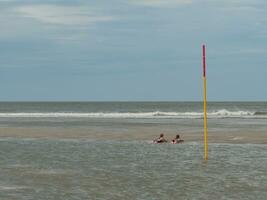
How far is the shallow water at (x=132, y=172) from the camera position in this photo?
11477 millimetres

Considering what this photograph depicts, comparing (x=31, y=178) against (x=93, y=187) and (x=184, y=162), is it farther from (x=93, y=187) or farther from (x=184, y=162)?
(x=184, y=162)

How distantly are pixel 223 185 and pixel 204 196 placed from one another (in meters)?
1.46

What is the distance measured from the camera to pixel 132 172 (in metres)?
14.5

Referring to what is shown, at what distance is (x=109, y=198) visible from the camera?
10.9 m

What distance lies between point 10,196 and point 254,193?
522 cm

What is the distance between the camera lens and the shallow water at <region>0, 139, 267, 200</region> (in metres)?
11.5

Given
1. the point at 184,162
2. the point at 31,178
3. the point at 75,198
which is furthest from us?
the point at 184,162

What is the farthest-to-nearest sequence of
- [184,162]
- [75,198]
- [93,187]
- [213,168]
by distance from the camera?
[184,162] → [213,168] → [93,187] → [75,198]

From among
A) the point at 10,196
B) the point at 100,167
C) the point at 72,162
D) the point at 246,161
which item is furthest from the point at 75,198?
the point at 246,161

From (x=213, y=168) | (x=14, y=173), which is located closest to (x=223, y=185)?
(x=213, y=168)

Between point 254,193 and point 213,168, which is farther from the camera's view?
point 213,168

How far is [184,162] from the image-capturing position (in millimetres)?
16766

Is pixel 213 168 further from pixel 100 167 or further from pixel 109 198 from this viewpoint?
pixel 109 198

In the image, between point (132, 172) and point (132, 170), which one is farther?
point (132, 170)
